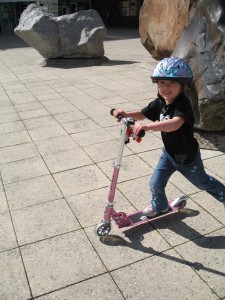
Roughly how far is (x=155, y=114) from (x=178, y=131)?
1.04ft

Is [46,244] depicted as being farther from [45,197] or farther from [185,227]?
[185,227]

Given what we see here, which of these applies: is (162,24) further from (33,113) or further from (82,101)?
(33,113)

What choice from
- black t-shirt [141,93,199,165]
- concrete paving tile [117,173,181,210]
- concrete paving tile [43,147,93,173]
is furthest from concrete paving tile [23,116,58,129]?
black t-shirt [141,93,199,165]

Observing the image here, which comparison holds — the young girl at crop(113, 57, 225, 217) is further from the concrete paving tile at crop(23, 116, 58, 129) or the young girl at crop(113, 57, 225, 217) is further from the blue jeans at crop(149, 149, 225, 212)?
the concrete paving tile at crop(23, 116, 58, 129)

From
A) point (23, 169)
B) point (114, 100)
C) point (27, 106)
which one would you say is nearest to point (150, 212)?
point (23, 169)

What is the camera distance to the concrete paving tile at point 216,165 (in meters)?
4.26

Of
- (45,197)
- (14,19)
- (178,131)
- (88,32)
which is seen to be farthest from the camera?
(14,19)

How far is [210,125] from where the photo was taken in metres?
4.77

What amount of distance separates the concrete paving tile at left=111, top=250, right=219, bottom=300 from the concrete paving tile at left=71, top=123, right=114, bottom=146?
2.74m

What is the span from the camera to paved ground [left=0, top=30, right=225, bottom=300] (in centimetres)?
266

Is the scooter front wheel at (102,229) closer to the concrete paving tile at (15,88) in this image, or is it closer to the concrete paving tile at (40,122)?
the concrete paving tile at (40,122)

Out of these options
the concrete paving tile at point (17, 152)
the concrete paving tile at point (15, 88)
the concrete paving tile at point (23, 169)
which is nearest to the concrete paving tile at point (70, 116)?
the concrete paving tile at point (17, 152)

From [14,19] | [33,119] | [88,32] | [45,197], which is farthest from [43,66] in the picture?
[14,19]

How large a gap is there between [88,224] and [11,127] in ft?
11.2
